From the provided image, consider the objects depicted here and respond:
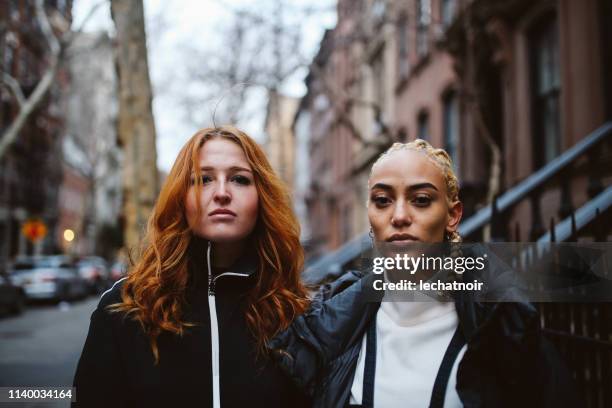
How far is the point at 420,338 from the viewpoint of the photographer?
174 centimetres

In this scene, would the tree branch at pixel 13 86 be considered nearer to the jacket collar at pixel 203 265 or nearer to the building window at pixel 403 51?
the building window at pixel 403 51

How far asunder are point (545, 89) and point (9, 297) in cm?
1467

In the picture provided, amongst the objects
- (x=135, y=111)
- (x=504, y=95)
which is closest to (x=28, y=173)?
(x=504, y=95)

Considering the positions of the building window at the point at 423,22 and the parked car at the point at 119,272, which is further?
the building window at the point at 423,22

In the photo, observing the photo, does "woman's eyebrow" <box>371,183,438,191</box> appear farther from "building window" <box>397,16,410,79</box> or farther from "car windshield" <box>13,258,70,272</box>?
"car windshield" <box>13,258,70,272</box>

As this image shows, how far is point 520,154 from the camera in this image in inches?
420

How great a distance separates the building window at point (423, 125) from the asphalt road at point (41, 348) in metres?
9.79

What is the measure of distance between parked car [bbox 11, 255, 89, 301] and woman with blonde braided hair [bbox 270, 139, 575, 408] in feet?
63.8

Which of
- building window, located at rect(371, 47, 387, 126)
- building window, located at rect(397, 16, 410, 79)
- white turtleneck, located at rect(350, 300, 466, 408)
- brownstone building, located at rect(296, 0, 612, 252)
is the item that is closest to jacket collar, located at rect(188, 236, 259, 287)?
white turtleneck, located at rect(350, 300, 466, 408)

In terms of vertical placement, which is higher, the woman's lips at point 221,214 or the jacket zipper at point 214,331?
the woman's lips at point 221,214

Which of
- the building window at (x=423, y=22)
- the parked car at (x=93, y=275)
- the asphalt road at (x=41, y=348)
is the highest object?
the building window at (x=423, y=22)

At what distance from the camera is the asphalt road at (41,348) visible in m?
7.84

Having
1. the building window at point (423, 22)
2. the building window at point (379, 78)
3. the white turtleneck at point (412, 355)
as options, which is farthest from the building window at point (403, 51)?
the white turtleneck at point (412, 355)

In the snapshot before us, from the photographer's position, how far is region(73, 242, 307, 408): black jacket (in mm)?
2113
